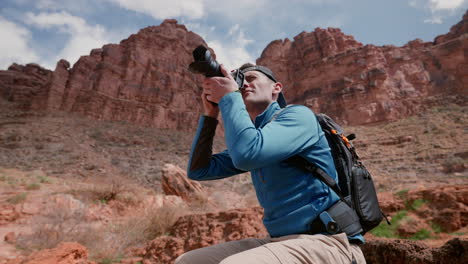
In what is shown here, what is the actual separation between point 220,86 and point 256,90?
294 millimetres

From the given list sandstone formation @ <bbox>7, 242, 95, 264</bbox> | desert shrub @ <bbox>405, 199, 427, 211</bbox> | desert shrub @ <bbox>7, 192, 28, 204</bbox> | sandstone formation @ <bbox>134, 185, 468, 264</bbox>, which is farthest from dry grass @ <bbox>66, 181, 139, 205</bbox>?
desert shrub @ <bbox>405, 199, 427, 211</bbox>

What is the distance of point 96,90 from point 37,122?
9261 mm

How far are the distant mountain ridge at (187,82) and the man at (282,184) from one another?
35847 mm

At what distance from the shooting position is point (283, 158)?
111 cm

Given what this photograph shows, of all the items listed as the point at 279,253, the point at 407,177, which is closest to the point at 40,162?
the point at 279,253

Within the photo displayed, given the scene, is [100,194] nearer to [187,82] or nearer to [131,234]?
[131,234]

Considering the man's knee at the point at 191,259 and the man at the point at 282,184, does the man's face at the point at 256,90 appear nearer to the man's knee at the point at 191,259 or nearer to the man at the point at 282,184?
the man at the point at 282,184

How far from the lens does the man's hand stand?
1.30 meters

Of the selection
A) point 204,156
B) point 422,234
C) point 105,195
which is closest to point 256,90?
point 204,156

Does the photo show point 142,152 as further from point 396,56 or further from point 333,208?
point 396,56

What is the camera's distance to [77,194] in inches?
327

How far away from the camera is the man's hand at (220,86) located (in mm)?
1297

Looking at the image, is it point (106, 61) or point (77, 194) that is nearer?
point (77, 194)

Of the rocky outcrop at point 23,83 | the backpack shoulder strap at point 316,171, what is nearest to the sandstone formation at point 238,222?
the backpack shoulder strap at point 316,171
